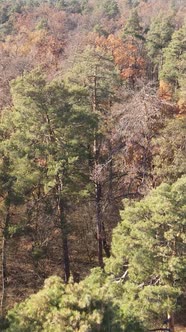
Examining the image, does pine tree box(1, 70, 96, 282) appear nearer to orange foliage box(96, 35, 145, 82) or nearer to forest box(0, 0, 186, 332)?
forest box(0, 0, 186, 332)

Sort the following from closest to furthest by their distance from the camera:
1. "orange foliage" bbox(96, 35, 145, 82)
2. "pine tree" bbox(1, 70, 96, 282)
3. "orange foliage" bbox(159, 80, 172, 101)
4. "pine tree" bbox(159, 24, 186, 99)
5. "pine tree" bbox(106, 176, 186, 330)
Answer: "pine tree" bbox(106, 176, 186, 330)
"pine tree" bbox(1, 70, 96, 282)
"orange foliage" bbox(159, 80, 172, 101)
"pine tree" bbox(159, 24, 186, 99)
"orange foliage" bbox(96, 35, 145, 82)

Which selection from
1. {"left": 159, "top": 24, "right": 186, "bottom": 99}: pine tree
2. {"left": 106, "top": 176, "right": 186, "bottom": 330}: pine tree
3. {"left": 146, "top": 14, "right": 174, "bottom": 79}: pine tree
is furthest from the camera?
{"left": 146, "top": 14, "right": 174, "bottom": 79}: pine tree

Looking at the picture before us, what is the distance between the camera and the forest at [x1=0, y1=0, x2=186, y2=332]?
8266mm

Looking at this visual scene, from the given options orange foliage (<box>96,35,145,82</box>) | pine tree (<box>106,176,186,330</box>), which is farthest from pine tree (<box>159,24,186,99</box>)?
pine tree (<box>106,176,186,330</box>)

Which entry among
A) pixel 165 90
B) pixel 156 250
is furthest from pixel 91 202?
pixel 165 90

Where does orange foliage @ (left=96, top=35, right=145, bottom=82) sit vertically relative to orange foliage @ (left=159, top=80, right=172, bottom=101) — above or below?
above

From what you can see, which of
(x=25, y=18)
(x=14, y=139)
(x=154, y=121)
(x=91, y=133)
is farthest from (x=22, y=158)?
(x=25, y=18)

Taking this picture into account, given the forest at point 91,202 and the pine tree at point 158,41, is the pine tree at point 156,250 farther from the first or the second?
the pine tree at point 158,41

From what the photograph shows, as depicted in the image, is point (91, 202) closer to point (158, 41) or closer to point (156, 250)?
point (156, 250)

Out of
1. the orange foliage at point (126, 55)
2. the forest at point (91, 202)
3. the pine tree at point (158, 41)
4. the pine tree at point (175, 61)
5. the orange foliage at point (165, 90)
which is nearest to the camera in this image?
the forest at point (91, 202)

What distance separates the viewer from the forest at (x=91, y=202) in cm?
827

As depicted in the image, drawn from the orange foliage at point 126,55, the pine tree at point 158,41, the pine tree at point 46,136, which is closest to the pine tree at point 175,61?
the orange foliage at point 126,55

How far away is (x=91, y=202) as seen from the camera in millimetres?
22062

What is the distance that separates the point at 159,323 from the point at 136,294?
322 centimetres
